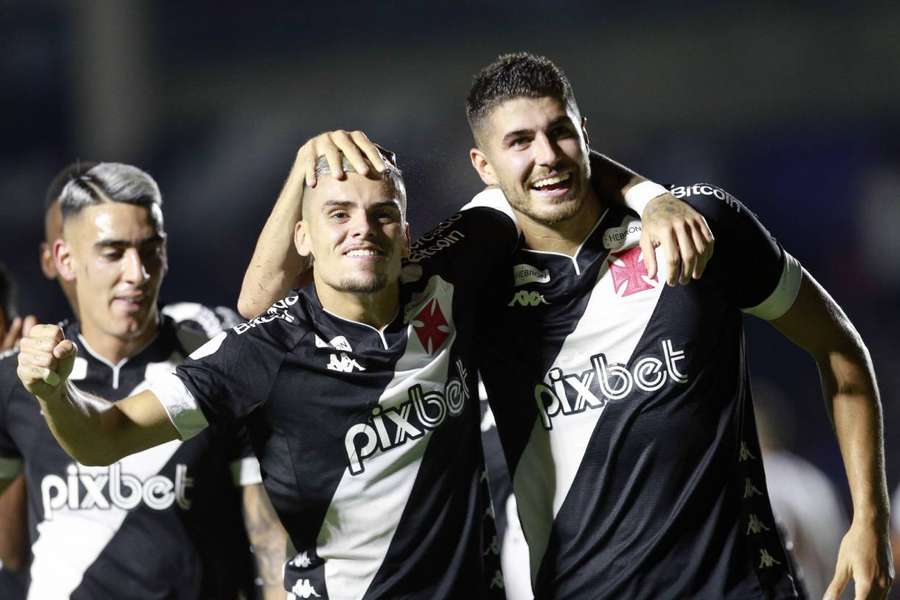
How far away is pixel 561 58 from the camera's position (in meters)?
11.2

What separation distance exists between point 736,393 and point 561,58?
8475 mm

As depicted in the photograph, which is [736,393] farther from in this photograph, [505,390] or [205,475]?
[205,475]

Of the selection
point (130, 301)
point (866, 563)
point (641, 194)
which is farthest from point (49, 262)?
point (866, 563)

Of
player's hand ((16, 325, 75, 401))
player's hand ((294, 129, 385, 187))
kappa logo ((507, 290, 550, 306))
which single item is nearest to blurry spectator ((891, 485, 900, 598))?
kappa logo ((507, 290, 550, 306))

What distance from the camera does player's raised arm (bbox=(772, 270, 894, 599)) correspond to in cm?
302

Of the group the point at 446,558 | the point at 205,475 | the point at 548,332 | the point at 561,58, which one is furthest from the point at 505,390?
the point at 561,58

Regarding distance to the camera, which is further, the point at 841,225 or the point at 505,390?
the point at 841,225

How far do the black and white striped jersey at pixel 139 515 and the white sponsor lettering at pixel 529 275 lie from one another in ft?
3.68

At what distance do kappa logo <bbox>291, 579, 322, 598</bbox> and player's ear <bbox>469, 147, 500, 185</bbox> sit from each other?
1.07 metres

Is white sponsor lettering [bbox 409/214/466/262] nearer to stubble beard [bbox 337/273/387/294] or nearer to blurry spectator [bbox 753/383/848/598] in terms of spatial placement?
stubble beard [bbox 337/273/387/294]

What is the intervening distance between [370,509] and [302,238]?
66cm

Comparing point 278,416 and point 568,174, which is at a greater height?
point 568,174

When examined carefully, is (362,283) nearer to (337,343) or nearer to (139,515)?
(337,343)

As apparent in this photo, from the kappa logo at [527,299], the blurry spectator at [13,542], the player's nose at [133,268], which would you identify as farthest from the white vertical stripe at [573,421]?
the blurry spectator at [13,542]
